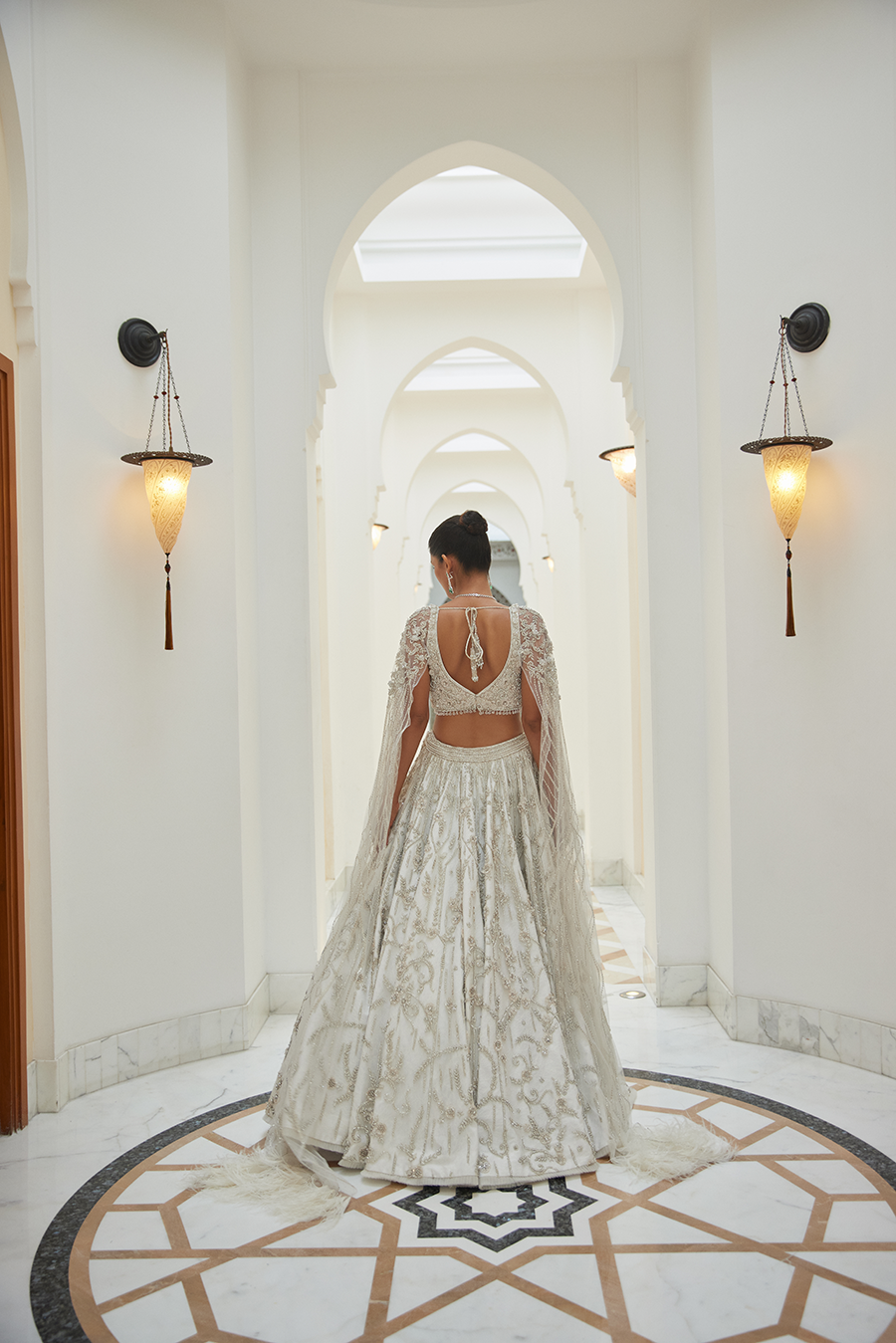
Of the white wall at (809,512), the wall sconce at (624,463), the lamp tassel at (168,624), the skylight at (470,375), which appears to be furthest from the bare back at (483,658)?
the skylight at (470,375)

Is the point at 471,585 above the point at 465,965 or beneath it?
above

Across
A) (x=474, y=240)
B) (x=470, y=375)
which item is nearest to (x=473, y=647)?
(x=474, y=240)

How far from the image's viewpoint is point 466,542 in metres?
3.55

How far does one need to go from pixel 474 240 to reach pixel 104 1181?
6511 mm

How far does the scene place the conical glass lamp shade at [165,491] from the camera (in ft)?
13.4

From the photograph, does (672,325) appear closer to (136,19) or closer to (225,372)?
(225,372)

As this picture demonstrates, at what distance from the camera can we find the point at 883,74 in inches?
159

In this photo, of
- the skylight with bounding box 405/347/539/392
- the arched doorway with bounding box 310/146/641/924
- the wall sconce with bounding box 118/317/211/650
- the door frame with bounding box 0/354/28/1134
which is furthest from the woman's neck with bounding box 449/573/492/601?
the skylight with bounding box 405/347/539/392

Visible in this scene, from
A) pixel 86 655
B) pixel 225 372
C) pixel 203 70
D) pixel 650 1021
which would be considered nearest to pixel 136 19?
pixel 203 70

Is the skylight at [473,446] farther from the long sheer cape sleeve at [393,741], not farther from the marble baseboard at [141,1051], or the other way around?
the long sheer cape sleeve at [393,741]

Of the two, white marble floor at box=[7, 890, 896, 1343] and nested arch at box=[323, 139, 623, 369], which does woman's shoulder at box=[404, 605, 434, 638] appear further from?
nested arch at box=[323, 139, 623, 369]

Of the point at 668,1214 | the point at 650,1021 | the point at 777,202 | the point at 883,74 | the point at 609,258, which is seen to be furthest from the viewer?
the point at 609,258

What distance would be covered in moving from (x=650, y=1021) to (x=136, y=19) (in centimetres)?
462

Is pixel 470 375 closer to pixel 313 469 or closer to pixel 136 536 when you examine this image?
pixel 313 469
